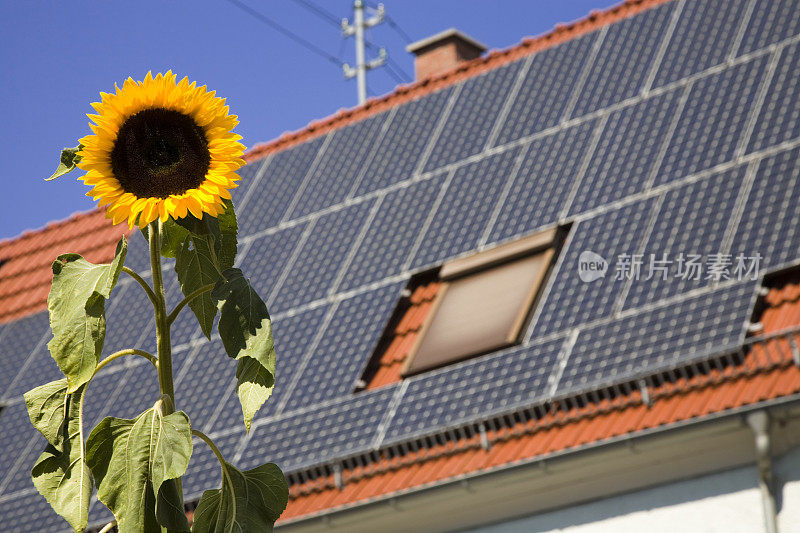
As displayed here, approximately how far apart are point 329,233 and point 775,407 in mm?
5651

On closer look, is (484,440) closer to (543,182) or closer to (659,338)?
(659,338)

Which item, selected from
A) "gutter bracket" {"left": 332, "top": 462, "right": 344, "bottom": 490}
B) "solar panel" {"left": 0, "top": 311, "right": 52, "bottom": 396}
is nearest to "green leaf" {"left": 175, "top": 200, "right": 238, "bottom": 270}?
"gutter bracket" {"left": 332, "top": 462, "right": 344, "bottom": 490}

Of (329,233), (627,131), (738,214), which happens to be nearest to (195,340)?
(329,233)

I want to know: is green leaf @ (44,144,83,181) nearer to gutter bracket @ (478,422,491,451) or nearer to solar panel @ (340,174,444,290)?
gutter bracket @ (478,422,491,451)

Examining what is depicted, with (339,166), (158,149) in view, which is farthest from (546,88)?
(158,149)

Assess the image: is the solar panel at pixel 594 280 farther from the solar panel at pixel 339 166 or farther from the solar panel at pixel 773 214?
the solar panel at pixel 339 166

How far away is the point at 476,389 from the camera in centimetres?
930

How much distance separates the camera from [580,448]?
8391mm

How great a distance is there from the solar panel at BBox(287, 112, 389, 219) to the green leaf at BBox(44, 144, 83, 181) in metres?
8.91

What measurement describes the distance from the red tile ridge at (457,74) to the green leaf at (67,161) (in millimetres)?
9892

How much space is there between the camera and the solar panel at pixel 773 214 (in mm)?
8664

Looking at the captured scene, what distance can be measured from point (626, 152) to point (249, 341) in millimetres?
7480

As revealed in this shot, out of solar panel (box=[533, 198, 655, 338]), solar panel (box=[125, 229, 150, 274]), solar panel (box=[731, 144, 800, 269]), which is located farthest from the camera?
solar panel (box=[125, 229, 150, 274])

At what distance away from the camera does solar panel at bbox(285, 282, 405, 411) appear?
33.4 ft
